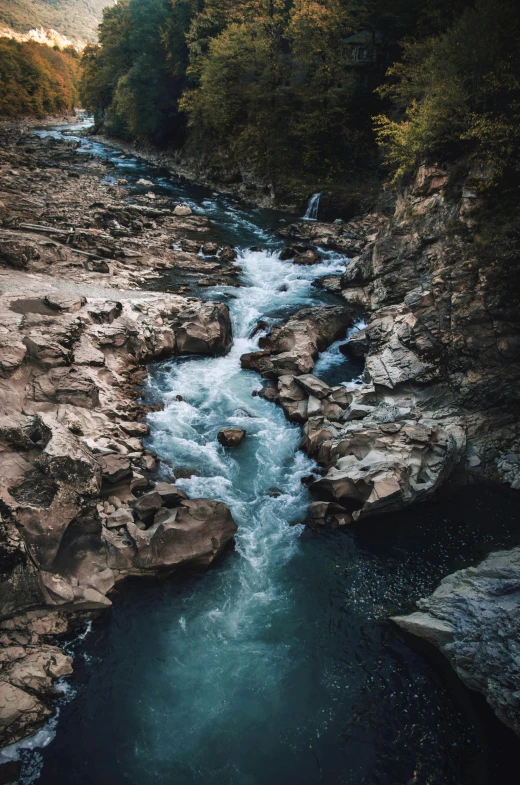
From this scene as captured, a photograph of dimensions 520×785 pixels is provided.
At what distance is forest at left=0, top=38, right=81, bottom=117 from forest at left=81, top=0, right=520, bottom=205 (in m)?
43.2

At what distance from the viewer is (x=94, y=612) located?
9070 millimetres

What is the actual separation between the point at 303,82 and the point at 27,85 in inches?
2902

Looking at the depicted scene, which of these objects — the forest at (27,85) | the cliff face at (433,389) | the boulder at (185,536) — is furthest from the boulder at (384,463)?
the forest at (27,85)

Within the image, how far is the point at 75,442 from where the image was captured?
32.5 ft

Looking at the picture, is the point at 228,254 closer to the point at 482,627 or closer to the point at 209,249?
the point at 209,249

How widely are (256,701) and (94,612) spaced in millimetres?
3676

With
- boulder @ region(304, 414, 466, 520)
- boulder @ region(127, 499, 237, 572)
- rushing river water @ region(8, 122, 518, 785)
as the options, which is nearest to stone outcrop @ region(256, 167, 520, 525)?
boulder @ region(304, 414, 466, 520)

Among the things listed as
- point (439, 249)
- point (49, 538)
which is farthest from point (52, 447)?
point (439, 249)

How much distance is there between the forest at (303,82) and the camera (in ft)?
73.6

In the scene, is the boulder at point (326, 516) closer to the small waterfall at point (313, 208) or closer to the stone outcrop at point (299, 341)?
the stone outcrop at point (299, 341)

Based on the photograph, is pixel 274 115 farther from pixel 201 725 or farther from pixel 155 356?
pixel 201 725

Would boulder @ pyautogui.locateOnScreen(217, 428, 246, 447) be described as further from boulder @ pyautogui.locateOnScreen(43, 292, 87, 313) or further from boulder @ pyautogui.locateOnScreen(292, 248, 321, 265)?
boulder @ pyautogui.locateOnScreen(292, 248, 321, 265)

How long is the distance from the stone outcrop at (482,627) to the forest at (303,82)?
16.8 m

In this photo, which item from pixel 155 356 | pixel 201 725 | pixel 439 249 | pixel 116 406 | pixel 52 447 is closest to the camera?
pixel 201 725
